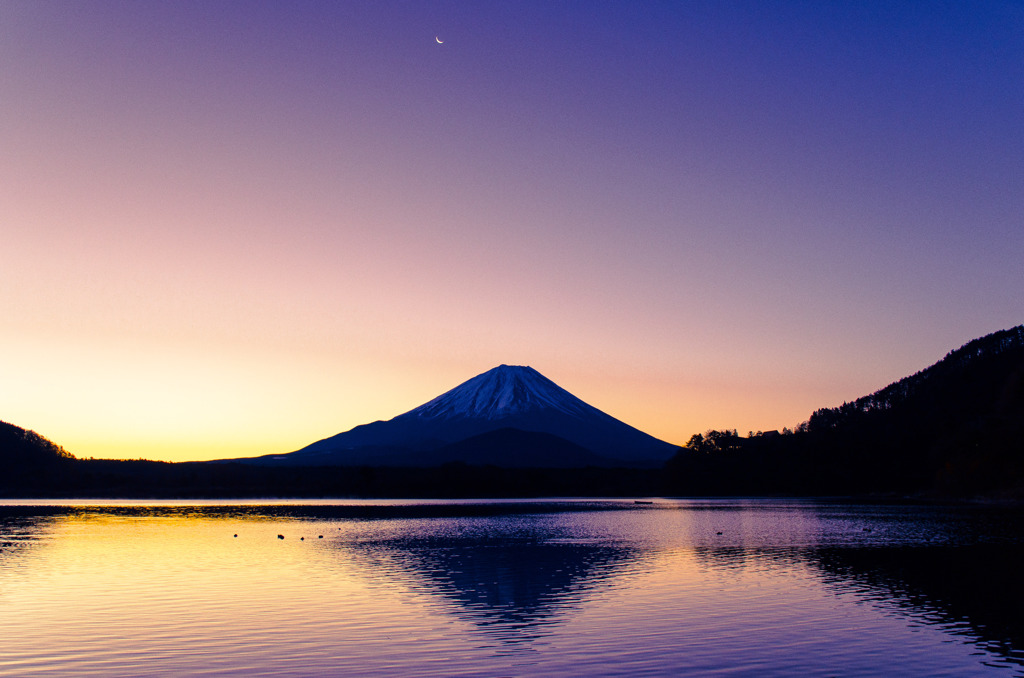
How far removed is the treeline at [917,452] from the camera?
412 feet

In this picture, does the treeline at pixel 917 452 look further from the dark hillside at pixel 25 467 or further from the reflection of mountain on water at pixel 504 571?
the dark hillside at pixel 25 467

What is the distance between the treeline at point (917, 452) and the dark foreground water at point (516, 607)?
7962 centimetres

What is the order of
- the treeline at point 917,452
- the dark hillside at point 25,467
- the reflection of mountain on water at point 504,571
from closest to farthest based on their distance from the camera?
the reflection of mountain on water at point 504,571
the treeline at point 917,452
the dark hillside at point 25,467

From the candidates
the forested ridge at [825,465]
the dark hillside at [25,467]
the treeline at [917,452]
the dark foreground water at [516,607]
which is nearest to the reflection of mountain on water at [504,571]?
the dark foreground water at [516,607]

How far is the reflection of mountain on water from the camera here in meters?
26.4

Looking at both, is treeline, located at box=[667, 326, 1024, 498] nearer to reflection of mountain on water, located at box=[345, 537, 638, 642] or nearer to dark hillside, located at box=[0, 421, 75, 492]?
reflection of mountain on water, located at box=[345, 537, 638, 642]

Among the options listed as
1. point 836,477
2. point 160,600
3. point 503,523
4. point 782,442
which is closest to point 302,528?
point 503,523

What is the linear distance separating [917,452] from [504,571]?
147 metres

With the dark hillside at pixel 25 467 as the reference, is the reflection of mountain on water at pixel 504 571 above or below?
below

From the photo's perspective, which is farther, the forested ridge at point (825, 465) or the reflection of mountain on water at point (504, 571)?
the forested ridge at point (825, 465)

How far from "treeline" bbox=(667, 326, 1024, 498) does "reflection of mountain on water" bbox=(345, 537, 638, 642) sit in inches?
3597

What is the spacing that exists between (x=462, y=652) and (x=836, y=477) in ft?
556

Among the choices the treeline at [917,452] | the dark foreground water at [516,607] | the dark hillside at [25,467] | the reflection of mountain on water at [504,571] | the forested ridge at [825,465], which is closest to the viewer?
the dark foreground water at [516,607]

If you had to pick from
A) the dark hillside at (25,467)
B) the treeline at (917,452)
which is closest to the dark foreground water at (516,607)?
the treeline at (917,452)
